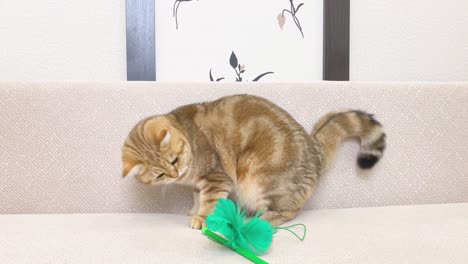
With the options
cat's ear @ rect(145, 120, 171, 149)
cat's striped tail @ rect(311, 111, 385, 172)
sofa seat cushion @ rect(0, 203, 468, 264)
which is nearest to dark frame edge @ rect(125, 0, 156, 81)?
cat's ear @ rect(145, 120, 171, 149)

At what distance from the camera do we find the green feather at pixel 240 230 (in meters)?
1.06

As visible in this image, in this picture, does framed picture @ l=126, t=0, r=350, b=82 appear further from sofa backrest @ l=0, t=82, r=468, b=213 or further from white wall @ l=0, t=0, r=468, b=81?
sofa backrest @ l=0, t=82, r=468, b=213

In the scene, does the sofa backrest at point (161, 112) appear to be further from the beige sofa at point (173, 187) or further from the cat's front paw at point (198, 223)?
the cat's front paw at point (198, 223)

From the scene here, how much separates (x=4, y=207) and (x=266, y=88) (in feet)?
3.55

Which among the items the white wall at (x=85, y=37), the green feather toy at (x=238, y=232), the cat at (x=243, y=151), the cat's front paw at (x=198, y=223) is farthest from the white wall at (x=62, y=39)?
the green feather toy at (x=238, y=232)

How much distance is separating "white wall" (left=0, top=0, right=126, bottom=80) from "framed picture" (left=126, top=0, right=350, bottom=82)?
0.29 feet

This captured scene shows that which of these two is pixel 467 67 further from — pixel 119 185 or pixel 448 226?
pixel 119 185

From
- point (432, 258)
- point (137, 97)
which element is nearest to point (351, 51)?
point (137, 97)

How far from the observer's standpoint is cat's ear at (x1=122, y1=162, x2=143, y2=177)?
4.43ft

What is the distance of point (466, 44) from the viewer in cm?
215

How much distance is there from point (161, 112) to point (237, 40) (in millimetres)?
526

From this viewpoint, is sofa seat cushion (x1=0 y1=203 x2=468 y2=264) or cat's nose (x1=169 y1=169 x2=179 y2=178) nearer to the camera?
sofa seat cushion (x1=0 y1=203 x2=468 y2=264)

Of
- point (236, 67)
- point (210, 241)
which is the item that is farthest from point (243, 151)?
point (236, 67)

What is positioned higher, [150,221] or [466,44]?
[466,44]
